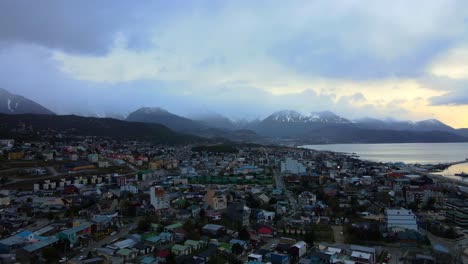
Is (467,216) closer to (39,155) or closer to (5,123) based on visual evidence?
(39,155)

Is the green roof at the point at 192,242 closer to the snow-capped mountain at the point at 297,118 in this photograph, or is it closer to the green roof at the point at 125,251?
the green roof at the point at 125,251

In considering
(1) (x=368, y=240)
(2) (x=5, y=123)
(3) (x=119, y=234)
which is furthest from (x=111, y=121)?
(1) (x=368, y=240)

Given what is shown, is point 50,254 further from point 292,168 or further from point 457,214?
point 292,168

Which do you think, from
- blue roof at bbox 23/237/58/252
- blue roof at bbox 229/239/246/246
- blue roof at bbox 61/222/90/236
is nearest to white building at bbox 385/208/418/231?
blue roof at bbox 229/239/246/246

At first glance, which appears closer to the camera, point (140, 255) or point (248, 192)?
point (140, 255)

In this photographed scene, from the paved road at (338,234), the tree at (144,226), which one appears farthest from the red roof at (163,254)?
the paved road at (338,234)

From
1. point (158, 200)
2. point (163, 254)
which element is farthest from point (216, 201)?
point (163, 254)
